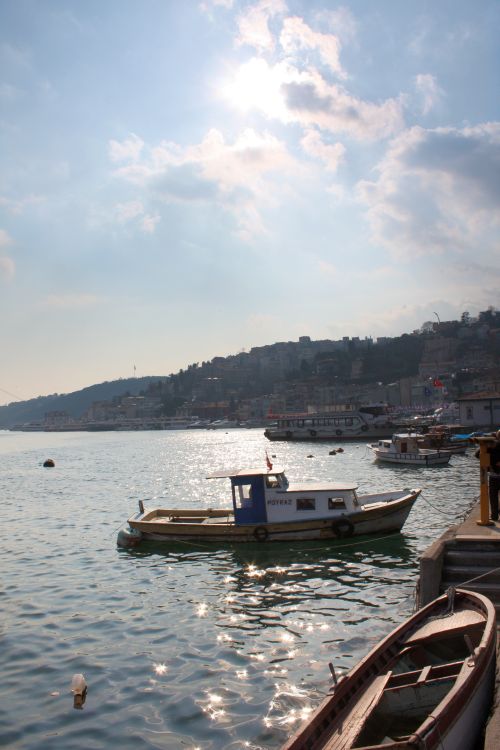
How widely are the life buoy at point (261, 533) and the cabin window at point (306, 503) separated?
5.23 ft

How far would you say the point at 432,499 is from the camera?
36.4 m

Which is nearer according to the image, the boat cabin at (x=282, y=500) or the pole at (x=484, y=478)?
the pole at (x=484, y=478)

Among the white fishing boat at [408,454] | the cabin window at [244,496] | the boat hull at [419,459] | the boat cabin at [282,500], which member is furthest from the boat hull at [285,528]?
the white fishing boat at [408,454]

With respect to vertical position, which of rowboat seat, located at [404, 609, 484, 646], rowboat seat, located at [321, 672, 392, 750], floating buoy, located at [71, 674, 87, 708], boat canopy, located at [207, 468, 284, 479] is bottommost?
floating buoy, located at [71, 674, 87, 708]

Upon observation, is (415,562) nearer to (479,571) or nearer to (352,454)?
(479,571)

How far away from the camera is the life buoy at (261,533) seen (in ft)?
76.9

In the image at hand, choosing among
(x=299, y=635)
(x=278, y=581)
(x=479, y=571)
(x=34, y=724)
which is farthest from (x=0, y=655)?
(x=479, y=571)

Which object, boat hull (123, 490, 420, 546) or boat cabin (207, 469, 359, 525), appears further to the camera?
boat cabin (207, 469, 359, 525)

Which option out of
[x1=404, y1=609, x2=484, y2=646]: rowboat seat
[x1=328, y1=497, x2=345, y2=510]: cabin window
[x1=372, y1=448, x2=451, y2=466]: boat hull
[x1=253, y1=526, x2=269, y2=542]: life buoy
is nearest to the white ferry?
[x1=372, y1=448, x2=451, y2=466]: boat hull

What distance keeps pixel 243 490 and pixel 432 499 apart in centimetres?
1650

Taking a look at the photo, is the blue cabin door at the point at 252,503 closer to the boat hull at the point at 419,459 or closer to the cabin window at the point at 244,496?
the cabin window at the point at 244,496

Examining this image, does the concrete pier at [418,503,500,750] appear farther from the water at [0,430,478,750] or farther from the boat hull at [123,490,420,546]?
the boat hull at [123,490,420,546]

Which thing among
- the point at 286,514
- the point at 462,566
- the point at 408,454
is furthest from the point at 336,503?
the point at 408,454

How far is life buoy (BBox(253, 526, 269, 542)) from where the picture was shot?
76.9 feet
